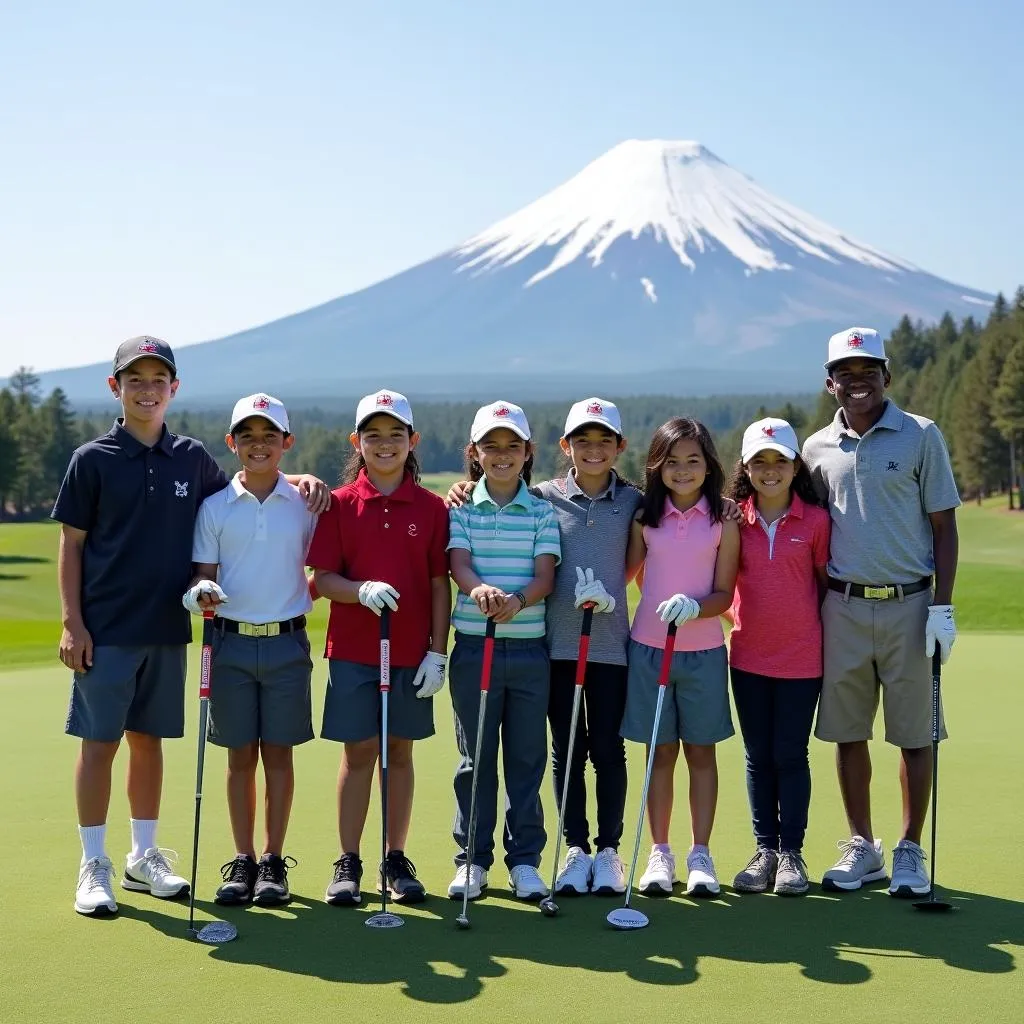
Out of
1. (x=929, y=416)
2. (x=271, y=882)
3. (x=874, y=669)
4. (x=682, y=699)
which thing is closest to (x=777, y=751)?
(x=682, y=699)

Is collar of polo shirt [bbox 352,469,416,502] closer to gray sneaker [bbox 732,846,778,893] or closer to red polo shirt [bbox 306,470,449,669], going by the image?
red polo shirt [bbox 306,470,449,669]

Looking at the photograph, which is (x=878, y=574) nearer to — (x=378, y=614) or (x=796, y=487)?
(x=796, y=487)

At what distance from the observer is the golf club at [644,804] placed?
5.00 metres

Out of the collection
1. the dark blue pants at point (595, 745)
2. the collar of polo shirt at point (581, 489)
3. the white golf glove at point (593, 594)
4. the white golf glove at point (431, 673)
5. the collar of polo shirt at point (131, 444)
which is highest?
the collar of polo shirt at point (131, 444)

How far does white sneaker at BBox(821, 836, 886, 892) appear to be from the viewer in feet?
18.1

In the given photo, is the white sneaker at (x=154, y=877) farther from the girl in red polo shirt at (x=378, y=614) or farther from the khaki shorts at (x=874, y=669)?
the khaki shorts at (x=874, y=669)

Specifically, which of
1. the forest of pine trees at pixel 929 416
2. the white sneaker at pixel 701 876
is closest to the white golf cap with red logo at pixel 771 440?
the white sneaker at pixel 701 876

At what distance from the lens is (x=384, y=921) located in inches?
Answer: 196

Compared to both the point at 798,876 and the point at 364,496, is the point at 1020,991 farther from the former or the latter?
the point at 364,496

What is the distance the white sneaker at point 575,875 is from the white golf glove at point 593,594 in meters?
0.98

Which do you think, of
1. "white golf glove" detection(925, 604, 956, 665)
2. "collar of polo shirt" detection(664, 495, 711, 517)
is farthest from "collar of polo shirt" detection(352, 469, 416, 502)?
"white golf glove" detection(925, 604, 956, 665)

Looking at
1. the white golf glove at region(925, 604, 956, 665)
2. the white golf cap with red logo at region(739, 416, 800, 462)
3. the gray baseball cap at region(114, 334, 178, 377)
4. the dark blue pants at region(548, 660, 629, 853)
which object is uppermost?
the gray baseball cap at region(114, 334, 178, 377)

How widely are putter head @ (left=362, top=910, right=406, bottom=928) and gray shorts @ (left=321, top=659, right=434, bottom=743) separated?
0.79 metres

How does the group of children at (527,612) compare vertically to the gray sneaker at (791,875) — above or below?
above
